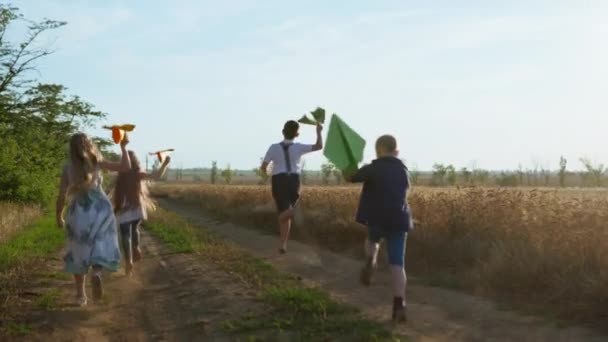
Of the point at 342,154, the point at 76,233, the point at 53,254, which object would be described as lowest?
the point at 53,254

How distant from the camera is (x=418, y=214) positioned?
13.6m

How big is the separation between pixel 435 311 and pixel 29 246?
31.8 feet

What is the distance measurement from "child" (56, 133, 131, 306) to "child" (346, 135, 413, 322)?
287 cm

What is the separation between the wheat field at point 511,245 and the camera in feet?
25.2

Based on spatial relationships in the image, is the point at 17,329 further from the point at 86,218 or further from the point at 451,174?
the point at 451,174

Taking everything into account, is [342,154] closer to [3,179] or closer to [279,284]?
[279,284]

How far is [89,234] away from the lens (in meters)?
7.50

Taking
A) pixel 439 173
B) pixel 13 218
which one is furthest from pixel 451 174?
pixel 13 218

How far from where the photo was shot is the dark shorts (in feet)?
37.0

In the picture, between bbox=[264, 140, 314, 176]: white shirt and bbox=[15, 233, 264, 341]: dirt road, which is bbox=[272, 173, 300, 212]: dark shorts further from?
bbox=[15, 233, 264, 341]: dirt road

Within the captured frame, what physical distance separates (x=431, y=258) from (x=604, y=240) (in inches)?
137

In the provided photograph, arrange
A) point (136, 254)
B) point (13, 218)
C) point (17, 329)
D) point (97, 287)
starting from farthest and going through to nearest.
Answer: point (13, 218), point (136, 254), point (97, 287), point (17, 329)

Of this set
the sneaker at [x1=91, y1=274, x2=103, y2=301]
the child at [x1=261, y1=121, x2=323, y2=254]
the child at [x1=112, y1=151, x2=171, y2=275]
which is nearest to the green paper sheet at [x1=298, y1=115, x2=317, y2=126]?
the child at [x1=261, y1=121, x2=323, y2=254]

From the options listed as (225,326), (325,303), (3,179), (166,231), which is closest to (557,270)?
(325,303)
